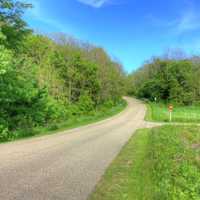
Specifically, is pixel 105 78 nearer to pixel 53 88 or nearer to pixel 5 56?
pixel 53 88

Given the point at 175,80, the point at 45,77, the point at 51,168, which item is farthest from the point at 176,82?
the point at 51,168

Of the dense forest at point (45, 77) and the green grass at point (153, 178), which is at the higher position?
the dense forest at point (45, 77)

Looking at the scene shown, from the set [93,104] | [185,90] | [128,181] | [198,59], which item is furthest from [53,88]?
[198,59]

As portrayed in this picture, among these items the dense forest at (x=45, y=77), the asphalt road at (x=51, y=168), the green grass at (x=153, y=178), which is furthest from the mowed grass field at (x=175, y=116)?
the green grass at (x=153, y=178)

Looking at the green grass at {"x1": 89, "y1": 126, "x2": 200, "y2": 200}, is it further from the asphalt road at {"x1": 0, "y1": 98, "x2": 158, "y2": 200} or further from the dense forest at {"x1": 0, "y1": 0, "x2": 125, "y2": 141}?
the dense forest at {"x1": 0, "y1": 0, "x2": 125, "y2": 141}

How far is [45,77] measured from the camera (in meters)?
26.7

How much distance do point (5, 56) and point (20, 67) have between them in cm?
514

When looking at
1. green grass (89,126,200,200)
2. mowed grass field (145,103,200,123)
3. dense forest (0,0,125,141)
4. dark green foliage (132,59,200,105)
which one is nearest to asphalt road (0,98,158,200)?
green grass (89,126,200,200)

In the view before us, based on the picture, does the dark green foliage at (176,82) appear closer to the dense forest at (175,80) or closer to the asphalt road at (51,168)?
the dense forest at (175,80)

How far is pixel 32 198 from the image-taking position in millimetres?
4590

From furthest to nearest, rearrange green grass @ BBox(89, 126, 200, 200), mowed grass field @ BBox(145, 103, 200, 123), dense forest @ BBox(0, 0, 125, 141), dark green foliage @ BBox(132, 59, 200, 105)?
1. dark green foliage @ BBox(132, 59, 200, 105)
2. mowed grass field @ BBox(145, 103, 200, 123)
3. dense forest @ BBox(0, 0, 125, 141)
4. green grass @ BBox(89, 126, 200, 200)

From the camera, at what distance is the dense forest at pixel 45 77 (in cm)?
1300

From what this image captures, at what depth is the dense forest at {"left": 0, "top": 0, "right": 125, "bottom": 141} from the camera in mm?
13000

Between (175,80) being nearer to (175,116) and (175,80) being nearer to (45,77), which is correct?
(175,116)
